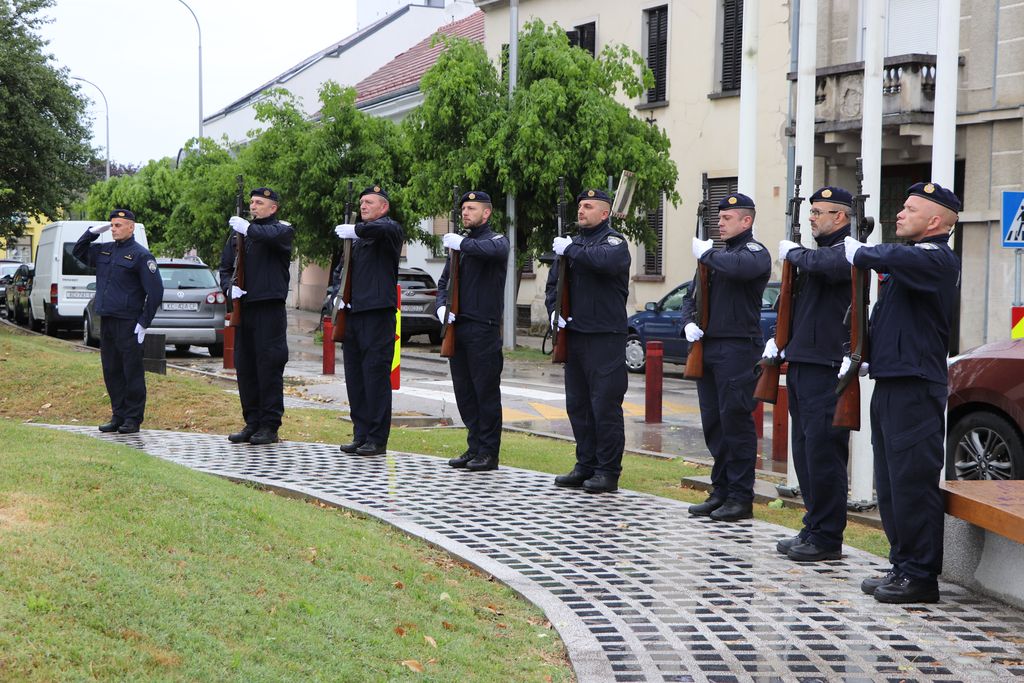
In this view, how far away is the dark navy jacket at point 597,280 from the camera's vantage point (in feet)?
28.6

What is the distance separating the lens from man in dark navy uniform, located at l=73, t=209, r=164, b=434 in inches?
442

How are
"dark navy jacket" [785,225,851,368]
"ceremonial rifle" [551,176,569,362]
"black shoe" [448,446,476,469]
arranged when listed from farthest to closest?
"black shoe" [448,446,476,469] → "ceremonial rifle" [551,176,569,362] → "dark navy jacket" [785,225,851,368]

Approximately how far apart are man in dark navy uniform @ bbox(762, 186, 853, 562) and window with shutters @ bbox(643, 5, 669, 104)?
21895 mm

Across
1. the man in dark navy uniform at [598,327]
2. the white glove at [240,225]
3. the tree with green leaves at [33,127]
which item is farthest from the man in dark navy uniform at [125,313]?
the tree with green leaves at [33,127]

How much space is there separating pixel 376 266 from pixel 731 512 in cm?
369

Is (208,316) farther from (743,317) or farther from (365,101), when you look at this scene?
(365,101)

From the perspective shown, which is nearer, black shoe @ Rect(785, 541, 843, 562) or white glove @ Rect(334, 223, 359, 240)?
black shoe @ Rect(785, 541, 843, 562)

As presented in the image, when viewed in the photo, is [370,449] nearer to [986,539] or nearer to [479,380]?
[479,380]

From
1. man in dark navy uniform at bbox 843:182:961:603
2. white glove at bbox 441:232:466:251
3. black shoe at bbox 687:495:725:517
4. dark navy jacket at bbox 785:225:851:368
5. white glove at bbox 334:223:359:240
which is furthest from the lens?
white glove at bbox 334:223:359:240

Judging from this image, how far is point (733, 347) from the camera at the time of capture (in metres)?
7.93

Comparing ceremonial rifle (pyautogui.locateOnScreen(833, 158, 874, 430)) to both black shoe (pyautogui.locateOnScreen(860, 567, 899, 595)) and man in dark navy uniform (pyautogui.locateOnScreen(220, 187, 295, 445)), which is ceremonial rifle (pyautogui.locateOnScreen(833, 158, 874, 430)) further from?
man in dark navy uniform (pyautogui.locateOnScreen(220, 187, 295, 445))

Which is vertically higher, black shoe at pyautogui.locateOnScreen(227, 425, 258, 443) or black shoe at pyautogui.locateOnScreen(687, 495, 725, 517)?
black shoe at pyautogui.locateOnScreen(227, 425, 258, 443)

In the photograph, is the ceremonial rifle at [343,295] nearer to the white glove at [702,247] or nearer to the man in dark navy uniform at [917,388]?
the white glove at [702,247]

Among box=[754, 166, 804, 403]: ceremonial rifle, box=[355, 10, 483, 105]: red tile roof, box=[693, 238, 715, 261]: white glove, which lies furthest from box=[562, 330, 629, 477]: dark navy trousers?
box=[355, 10, 483, 105]: red tile roof
